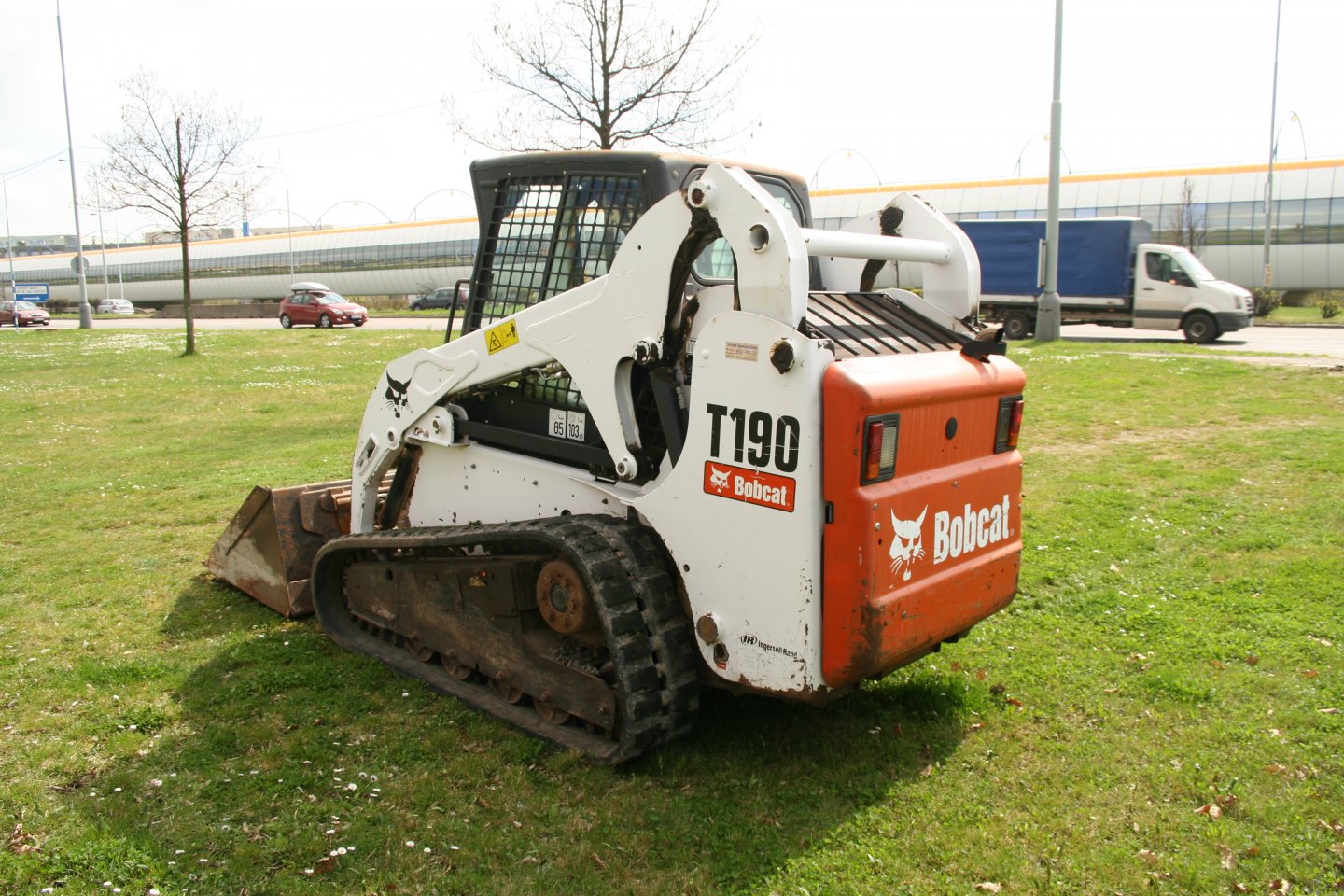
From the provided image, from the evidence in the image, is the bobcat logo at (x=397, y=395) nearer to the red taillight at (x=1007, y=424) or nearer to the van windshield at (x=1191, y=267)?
the red taillight at (x=1007, y=424)

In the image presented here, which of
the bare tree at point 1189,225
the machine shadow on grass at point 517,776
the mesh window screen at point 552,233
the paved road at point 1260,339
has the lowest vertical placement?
the machine shadow on grass at point 517,776

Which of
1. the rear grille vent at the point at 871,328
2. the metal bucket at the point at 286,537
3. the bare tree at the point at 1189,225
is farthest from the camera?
the bare tree at the point at 1189,225

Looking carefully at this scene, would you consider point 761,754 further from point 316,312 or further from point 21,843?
point 316,312

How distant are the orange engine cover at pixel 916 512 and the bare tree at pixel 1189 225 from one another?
39.8 meters

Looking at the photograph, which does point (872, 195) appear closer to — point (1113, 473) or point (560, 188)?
point (1113, 473)

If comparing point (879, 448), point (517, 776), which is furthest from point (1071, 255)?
point (517, 776)

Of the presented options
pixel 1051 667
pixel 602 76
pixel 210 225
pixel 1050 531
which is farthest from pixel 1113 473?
pixel 210 225

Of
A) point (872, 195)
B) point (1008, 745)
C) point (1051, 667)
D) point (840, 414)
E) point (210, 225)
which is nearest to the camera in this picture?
point (840, 414)

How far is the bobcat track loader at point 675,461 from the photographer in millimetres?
3717

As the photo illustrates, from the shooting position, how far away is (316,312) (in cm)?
3544

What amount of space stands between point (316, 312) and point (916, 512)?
34.5 meters

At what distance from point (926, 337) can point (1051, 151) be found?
A: 16.2 metres

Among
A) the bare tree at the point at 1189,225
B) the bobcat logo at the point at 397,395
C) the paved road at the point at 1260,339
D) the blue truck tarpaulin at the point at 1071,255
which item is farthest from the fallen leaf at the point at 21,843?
the bare tree at the point at 1189,225

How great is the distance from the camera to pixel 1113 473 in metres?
9.00
